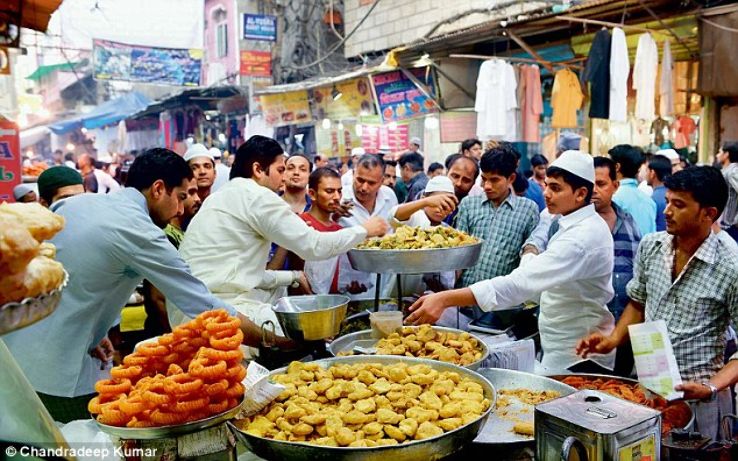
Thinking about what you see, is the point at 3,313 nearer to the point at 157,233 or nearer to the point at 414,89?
the point at 157,233

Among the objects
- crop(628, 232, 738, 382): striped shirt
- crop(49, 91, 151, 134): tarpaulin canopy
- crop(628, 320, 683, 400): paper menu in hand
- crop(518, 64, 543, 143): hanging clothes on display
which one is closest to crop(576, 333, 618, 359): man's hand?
crop(628, 232, 738, 382): striped shirt

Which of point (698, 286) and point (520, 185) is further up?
point (520, 185)

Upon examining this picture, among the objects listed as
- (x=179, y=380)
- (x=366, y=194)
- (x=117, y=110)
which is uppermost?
(x=117, y=110)

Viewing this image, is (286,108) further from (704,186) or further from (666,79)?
(704,186)

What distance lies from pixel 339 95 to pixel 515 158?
32.5 feet

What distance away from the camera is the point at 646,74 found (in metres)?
7.71

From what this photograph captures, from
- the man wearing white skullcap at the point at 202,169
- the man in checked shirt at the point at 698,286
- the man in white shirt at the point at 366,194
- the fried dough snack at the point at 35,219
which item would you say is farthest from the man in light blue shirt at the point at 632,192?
the fried dough snack at the point at 35,219

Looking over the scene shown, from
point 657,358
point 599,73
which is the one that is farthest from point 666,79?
point 657,358

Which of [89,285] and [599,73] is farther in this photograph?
[599,73]

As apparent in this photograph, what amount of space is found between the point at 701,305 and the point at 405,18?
11963 mm

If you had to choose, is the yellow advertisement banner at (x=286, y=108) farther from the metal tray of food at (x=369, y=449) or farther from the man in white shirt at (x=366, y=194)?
the metal tray of food at (x=369, y=449)

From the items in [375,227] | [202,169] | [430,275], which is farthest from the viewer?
[202,169]

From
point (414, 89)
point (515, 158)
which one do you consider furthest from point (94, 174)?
point (515, 158)

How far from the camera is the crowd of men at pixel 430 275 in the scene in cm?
266
